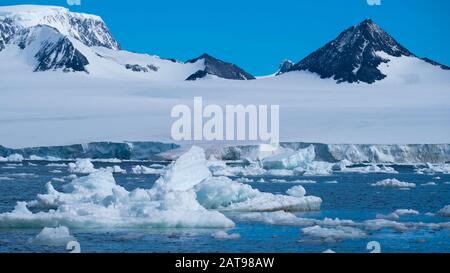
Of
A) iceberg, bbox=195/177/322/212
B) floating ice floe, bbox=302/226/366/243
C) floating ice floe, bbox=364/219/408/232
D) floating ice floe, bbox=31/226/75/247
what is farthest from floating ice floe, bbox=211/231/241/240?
iceberg, bbox=195/177/322/212

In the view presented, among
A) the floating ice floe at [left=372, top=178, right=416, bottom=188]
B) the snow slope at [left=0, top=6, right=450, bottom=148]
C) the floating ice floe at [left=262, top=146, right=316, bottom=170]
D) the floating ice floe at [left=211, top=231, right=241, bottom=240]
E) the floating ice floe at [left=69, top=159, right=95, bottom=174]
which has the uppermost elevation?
the snow slope at [left=0, top=6, right=450, bottom=148]

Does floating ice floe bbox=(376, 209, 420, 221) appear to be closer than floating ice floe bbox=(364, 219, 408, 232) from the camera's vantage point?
No

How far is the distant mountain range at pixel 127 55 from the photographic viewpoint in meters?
145

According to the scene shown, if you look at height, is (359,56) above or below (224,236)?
above

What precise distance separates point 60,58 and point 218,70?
3156 cm

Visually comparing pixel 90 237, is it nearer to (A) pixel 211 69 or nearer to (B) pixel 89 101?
(B) pixel 89 101

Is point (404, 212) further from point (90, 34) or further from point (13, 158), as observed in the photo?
point (90, 34)

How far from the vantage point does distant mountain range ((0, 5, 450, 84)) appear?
145 meters

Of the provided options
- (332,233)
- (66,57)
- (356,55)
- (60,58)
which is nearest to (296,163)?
(332,233)

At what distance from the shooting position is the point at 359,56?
477ft

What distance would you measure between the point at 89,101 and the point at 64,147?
32.9m

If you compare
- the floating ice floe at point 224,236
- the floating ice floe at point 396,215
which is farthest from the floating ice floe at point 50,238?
the floating ice floe at point 396,215

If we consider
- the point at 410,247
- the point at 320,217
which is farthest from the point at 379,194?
the point at 410,247

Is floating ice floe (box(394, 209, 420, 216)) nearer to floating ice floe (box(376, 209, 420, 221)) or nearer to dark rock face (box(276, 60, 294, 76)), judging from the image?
floating ice floe (box(376, 209, 420, 221))
